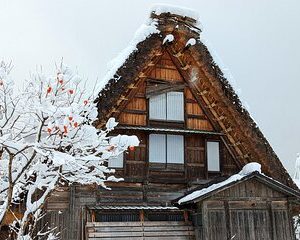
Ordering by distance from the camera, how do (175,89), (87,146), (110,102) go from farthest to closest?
(175,89) < (110,102) < (87,146)

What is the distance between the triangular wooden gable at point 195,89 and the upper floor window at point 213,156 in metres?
0.33

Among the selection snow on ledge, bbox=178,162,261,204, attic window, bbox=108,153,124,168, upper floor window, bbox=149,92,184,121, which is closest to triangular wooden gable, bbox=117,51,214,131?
upper floor window, bbox=149,92,184,121

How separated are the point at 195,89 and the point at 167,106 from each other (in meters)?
0.90

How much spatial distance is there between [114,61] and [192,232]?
4362 millimetres

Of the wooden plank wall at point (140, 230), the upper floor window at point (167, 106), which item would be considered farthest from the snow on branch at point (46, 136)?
the upper floor window at point (167, 106)

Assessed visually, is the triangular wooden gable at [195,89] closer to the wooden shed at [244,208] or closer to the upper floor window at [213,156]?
the upper floor window at [213,156]

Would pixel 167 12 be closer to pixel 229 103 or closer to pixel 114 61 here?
pixel 114 61

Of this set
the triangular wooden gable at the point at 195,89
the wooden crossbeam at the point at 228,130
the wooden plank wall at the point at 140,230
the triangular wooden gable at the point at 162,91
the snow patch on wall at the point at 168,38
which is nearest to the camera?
the wooden plank wall at the point at 140,230

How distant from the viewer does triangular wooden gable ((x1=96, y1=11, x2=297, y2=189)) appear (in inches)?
375

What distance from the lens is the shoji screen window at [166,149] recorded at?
10023mm

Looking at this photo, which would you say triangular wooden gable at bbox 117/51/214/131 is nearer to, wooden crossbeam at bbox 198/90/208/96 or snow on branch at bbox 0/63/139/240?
wooden crossbeam at bbox 198/90/208/96

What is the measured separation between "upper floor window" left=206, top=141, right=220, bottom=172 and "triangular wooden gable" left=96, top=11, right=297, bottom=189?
0.33 m

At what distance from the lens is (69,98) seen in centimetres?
530

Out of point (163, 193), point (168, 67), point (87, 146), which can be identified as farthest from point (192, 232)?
point (87, 146)
